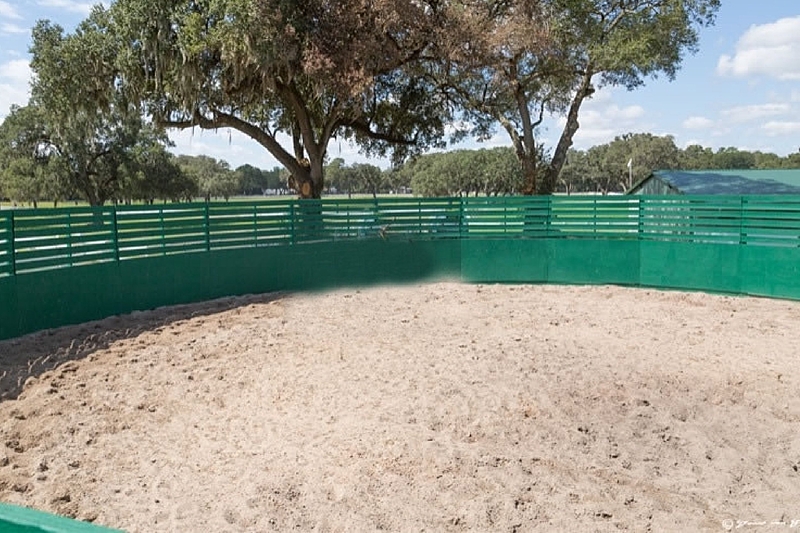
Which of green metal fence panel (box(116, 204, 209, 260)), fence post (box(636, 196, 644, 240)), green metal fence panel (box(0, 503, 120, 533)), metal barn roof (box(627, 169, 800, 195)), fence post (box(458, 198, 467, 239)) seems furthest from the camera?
metal barn roof (box(627, 169, 800, 195))

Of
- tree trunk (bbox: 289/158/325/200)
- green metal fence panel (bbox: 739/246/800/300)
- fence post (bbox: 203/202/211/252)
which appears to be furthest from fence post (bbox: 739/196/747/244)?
tree trunk (bbox: 289/158/325/200)

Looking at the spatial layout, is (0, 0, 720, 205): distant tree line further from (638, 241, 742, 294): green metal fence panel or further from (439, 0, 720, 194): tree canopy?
(638, 241, 742, 294): green metal fence panel

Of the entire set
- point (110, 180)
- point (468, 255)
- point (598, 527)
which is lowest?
point (598, 527)

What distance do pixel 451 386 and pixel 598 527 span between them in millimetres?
2256

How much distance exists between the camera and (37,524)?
3.67 feet

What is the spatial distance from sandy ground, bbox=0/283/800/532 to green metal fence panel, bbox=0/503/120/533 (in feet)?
8.37

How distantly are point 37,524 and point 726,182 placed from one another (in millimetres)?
22631

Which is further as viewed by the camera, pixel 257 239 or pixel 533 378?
pixel 257 239

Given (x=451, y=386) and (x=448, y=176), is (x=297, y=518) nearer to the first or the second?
(x=451, y=386)

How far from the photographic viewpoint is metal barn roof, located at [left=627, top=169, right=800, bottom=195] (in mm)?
19828

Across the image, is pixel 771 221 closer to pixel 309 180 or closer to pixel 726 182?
pixel 726 182

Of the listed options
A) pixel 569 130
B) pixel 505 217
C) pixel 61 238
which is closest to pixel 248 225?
pixel 61 238

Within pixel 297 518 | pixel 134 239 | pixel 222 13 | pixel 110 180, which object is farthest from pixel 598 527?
pixel 110 180

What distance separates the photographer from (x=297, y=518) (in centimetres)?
366
